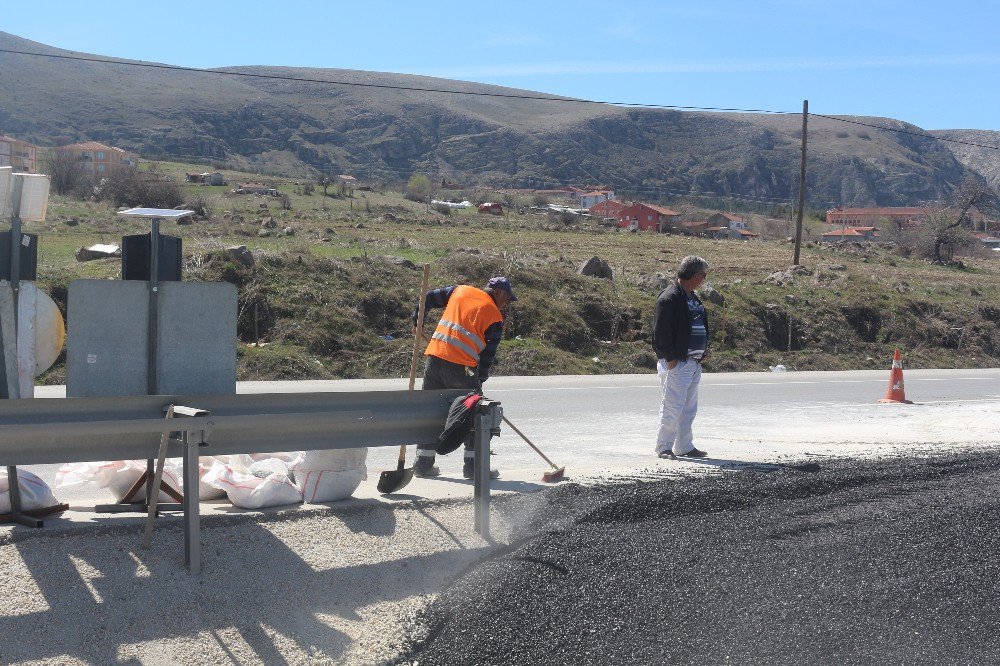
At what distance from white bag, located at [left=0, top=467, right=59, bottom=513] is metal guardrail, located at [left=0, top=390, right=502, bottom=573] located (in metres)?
0.74

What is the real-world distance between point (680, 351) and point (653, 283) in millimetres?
15702

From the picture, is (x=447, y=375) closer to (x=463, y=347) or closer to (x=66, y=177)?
(x=463, y=347)

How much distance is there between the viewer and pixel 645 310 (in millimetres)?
21344

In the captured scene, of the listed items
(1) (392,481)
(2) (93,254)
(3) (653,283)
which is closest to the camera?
(1) (392,481)

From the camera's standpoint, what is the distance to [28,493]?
538 centimetres

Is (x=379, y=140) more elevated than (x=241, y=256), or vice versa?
(x=379, y=140)

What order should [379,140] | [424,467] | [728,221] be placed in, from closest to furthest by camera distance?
[424,467]
[728,221]
[379,140]

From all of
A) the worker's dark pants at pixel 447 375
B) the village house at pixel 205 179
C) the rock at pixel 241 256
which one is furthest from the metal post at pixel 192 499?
the village house at pixel 205 179

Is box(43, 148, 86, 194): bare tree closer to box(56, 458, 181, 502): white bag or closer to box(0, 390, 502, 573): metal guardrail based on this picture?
box(56, 458, 181, 502): white bag

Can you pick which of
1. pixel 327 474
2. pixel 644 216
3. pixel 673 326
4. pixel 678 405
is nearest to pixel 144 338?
pixel 327 474

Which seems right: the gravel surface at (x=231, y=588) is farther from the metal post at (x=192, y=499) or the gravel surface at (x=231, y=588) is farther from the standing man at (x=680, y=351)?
the standing man at (x=680, y=351)

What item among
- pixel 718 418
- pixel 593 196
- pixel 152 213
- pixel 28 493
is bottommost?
pixel 718 418

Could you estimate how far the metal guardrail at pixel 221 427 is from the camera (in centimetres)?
467

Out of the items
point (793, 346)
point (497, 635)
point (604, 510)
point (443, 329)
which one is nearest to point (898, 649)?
point (497, 635)
